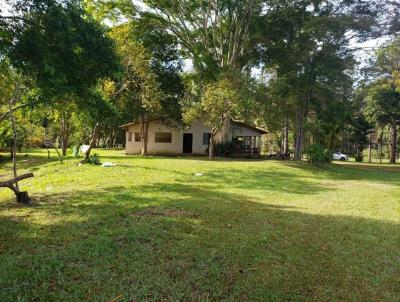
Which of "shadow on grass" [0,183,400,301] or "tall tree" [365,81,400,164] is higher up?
"tall tree" [365,81,400,164]

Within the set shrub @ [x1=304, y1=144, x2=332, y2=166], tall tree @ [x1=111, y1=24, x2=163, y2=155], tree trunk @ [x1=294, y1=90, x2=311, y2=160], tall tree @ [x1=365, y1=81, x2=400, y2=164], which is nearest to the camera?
tall tree @ [x1=111, y1=24, x2=163, y2=155]

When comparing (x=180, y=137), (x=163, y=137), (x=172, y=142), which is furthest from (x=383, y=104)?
(x=163, y=137)

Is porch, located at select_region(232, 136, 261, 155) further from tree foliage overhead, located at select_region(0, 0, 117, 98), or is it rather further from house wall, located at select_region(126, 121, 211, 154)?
tree foliage overhead, located at select_region(0, 0, 117, 98)

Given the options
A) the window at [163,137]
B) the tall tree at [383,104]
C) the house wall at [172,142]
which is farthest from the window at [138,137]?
the tall tree at [383,104]

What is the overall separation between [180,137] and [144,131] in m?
3.30

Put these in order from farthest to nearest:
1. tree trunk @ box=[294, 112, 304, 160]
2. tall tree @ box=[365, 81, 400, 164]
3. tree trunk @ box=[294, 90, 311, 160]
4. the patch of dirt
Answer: tall tree @ box=[365, 81, 400, 164] < tree trunk @ box=[294, 112, 304, 160] < tree trunk @ box=[294, 90, 311, 160] < the patch of dirt

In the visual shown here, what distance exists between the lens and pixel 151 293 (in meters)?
3.73

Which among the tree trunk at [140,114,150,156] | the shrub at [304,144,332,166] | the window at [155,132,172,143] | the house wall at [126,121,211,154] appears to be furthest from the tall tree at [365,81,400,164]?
the tree trunk at [140,114,150,156]

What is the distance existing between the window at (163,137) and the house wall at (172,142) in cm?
25

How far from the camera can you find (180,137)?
29641 mm

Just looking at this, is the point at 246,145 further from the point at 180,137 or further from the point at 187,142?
the point at 180,137

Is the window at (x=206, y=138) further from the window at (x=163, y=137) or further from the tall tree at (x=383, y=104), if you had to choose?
the tall tree at (x=383, y=104)

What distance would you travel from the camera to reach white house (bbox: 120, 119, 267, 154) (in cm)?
2916

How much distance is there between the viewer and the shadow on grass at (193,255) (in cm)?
382
